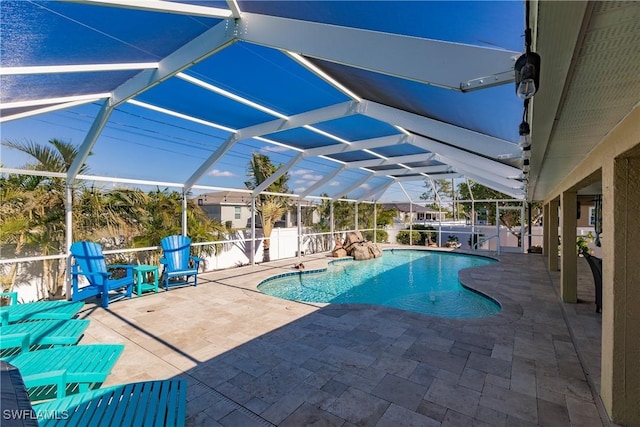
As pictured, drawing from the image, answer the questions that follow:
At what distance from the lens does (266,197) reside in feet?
41.3

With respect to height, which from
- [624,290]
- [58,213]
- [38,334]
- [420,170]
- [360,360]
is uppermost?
[420,170]

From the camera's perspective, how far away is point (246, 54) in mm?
3943

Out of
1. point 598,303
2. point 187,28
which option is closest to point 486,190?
point 598,303

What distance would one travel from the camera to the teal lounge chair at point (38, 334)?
11.8 feet

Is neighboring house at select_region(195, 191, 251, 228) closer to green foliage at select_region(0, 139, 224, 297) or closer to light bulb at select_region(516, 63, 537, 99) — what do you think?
green foliage at select_region(0, 139, 224, 297)

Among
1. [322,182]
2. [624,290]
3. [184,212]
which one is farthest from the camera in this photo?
[322,182]

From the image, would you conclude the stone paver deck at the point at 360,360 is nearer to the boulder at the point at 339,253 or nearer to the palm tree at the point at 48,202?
the palm tree at the point at 48,202

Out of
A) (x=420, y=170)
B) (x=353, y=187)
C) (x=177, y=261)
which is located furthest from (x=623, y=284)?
(x=353, y=187)

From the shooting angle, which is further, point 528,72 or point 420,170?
point 420,170

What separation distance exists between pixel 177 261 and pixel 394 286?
22.0 feet

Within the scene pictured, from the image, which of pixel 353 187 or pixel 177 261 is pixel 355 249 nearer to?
pixel 353 187

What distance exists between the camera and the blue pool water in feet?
25.0

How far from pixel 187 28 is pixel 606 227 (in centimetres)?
496

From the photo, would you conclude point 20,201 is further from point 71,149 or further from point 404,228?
point 404,228
